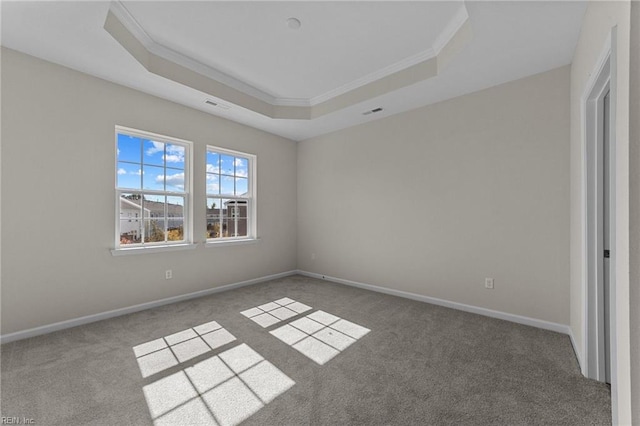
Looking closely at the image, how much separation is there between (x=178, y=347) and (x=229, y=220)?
232 centimetres

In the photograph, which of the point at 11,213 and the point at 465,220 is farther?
the point at 465,220

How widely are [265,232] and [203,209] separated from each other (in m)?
1.22

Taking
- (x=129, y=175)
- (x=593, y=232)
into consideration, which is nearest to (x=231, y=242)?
(x=129, y=175)

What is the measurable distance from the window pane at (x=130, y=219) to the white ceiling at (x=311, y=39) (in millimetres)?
1379

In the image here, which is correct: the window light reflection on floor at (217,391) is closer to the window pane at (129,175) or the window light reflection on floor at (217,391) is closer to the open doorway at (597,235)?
the open doorway at (597,235)

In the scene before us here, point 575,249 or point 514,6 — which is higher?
point 514,6

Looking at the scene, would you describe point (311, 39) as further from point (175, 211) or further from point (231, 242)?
point (231, 242)

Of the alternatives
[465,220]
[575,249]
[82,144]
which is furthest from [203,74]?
[575,249]

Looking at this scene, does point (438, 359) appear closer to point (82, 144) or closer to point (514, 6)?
point (514, 6)

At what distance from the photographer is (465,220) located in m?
3.30

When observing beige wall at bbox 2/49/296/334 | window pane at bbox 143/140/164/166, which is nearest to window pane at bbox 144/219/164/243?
beige wall at bbox 2/49/296/334

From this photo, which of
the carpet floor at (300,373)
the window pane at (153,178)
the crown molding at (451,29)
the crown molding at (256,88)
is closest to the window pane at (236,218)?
the window pane at (153,178)

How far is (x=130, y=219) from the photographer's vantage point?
3.32m

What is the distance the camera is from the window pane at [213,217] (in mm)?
4105
